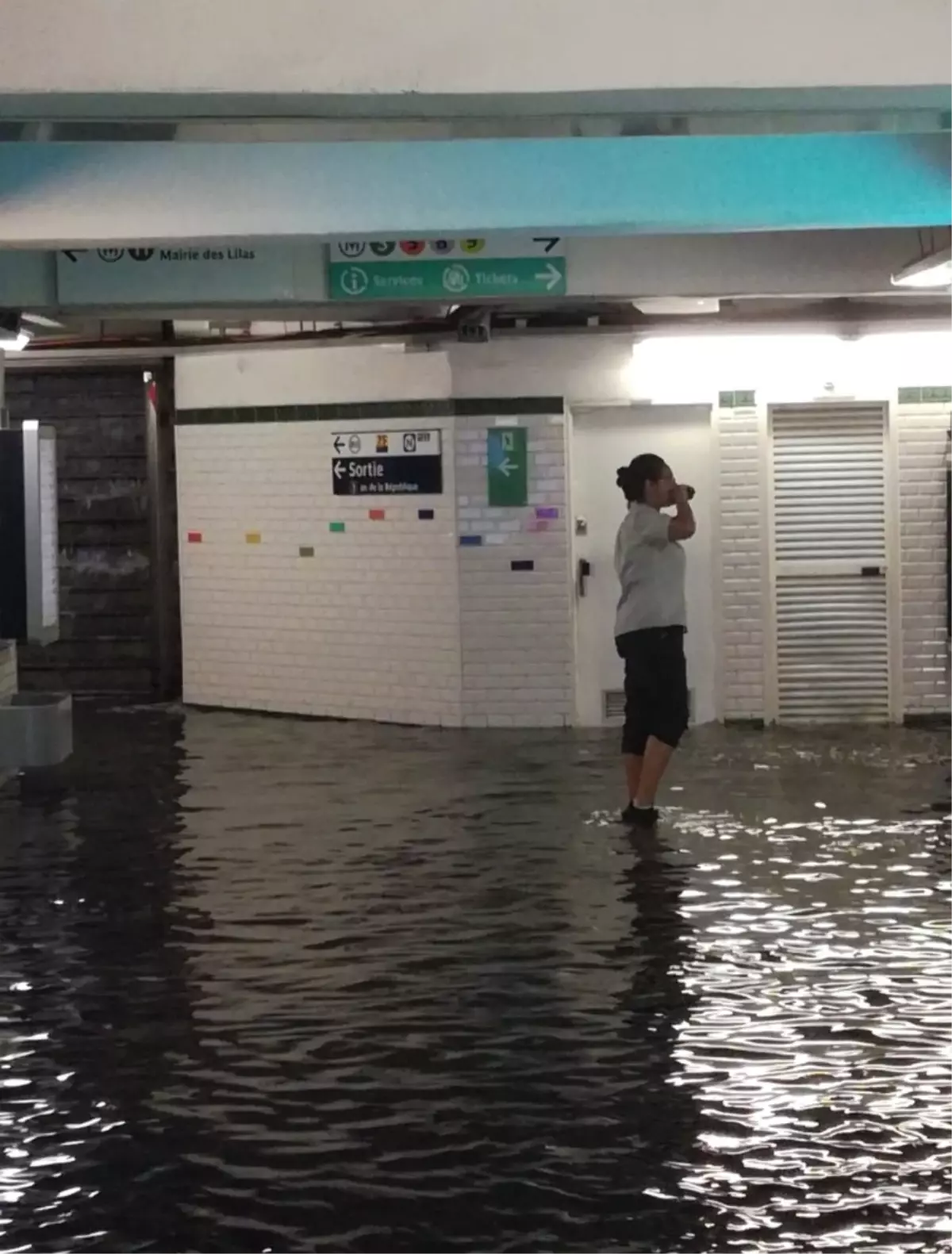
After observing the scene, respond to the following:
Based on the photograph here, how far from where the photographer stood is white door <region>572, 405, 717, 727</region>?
1209cm

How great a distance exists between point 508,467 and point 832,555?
87.5 inches

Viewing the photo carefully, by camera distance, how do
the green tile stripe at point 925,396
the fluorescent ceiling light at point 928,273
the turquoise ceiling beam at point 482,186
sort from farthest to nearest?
the green tile stripe at point 925,396 < the fluorescent ceiling light at point 928,273 < the turquoise ceiling beam at point 482,186

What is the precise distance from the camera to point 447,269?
9.73m

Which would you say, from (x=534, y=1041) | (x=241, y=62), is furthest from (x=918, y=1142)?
(x=241, y=62)

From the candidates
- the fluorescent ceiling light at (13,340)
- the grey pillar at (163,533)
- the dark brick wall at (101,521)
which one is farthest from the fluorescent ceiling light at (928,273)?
the dark brick wall at (101,521)

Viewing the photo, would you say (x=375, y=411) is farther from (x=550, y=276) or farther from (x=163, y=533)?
(x=550, y=276)

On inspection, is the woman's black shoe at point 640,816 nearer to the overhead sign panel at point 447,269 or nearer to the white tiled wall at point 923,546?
the overhead sign panel at point 447,269

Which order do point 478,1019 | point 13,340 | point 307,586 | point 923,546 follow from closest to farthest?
1. point 478,1019
2. point 13,340
3. point 923,546
4. point 307,586

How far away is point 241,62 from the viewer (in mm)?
3924

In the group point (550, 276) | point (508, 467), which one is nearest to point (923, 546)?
point (508, 467)

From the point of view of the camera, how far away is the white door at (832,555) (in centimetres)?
1203

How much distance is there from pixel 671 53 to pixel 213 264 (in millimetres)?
6094

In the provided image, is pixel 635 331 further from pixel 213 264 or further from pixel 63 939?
pixel 63 939

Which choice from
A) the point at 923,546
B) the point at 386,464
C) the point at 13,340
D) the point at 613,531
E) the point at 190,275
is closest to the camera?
the point at 190,275
